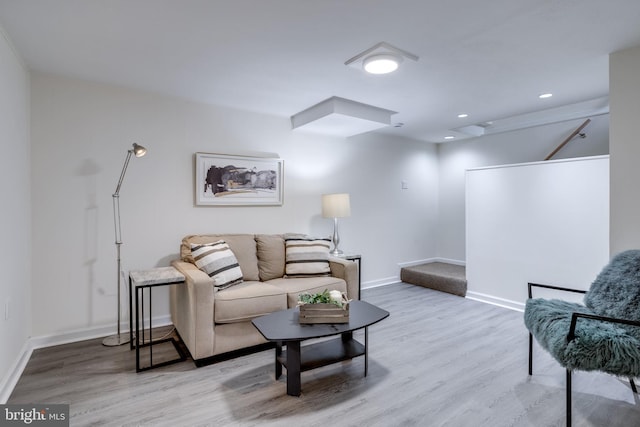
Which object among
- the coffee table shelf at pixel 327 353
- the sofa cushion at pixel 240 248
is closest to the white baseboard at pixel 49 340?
the sofa cushion at pixel 240 248

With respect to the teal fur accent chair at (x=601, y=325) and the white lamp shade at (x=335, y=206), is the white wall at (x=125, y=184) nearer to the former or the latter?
the white lamp shade at (x=335, y=206)

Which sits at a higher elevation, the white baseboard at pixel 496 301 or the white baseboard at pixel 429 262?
the white baseboard at pixel 429 262

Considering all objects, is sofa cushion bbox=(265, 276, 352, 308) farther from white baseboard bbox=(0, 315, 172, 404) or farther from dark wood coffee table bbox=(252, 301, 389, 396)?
white baseboard bbox=(0, 315, 172, 404)

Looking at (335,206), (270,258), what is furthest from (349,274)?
(335,206)

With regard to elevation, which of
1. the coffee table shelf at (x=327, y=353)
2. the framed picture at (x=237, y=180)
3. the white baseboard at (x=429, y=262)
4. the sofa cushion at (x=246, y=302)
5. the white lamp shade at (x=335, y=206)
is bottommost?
the coffee table shelf at (x=327, y=353)

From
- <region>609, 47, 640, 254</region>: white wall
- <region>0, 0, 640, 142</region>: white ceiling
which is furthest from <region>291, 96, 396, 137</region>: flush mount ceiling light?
<region>609, 47, 640, 254</region>: white wall

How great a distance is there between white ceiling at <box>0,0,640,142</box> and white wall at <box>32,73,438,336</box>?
0.86ft

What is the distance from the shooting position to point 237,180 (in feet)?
12.4

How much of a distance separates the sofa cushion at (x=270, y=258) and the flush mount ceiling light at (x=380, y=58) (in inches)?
75.5

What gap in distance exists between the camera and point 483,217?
13.8 feet

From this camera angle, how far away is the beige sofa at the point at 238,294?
2.53 meters

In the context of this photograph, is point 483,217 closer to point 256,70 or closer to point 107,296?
point 256,70

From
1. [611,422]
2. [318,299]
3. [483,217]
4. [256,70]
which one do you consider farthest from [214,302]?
[483,217]

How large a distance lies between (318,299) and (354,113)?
218 cm
